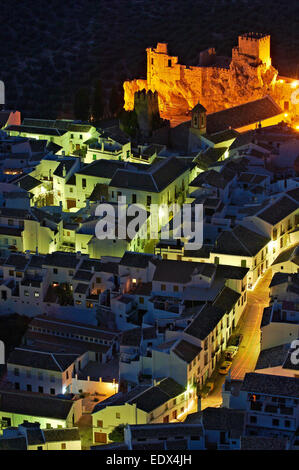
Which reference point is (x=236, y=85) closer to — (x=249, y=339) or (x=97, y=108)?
(x=97, y=108)

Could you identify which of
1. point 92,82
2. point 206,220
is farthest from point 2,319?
point 92,82

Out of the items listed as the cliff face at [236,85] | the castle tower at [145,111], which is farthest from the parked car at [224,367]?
the cliff face at [236,85]

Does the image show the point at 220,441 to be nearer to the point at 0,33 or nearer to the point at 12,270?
the point at 12,270

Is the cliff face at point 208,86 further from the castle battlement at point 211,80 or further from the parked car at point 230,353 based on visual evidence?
the parked car at point 230,353

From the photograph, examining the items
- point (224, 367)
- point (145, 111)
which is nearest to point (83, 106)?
point (145, 111)

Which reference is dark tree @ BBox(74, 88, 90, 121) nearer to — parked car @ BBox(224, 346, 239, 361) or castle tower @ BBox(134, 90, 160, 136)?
castle tower @ BBox(134, 90, 160, 136)

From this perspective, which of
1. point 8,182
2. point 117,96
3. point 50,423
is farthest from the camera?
point 117,96

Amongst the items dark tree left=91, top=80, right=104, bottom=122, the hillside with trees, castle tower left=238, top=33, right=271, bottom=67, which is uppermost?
the hillside with trees

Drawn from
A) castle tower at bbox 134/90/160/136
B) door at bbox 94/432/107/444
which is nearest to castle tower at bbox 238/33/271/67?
castle tower at bbox 134/90/160/136
